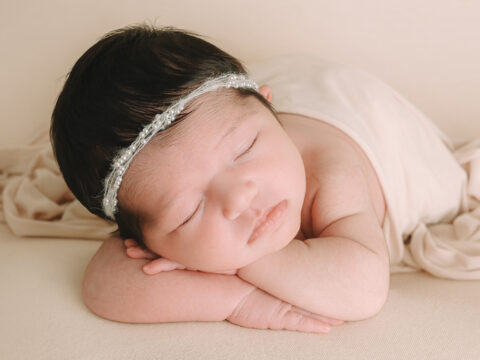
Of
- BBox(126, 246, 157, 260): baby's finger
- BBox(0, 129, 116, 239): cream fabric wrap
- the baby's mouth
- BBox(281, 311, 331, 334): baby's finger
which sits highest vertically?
the baby's mouth

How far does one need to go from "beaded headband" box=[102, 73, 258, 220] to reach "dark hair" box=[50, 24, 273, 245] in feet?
0.03

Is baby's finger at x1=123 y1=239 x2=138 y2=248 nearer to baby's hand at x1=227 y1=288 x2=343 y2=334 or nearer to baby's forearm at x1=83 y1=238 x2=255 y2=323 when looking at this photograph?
baby's forearm at x1=83 y1=238 x2=255 y2=323

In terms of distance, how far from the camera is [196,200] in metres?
0.92

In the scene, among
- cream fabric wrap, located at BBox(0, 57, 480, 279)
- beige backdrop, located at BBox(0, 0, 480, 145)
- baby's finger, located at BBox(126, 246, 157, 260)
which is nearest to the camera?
baby's finger, located at BBox(126, 246, 157, 260)

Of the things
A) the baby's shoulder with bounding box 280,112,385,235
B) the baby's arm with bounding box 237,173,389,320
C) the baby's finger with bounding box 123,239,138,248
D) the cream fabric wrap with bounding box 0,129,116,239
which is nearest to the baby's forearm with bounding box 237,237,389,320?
the baby's arm with bounding box 237,173,389,320

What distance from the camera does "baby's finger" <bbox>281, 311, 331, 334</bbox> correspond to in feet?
2.99

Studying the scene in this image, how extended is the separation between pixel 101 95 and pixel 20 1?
1061mm

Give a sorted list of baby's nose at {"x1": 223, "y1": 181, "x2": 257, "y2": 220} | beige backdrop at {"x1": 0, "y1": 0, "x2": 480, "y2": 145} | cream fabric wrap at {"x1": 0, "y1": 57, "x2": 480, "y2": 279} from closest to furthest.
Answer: baby's nose at {"x1": 223, "y1": 181, "x2": 257, "y2": 220}, cream fabric wrap at {"x1": 0, "y1": 57, "x2": 480, "y2": 279}, beige backdrop at {"x1": 0, "y1": 0, "x2": 480, "y2": 145}

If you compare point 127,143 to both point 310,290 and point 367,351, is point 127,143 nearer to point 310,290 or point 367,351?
point 310,290

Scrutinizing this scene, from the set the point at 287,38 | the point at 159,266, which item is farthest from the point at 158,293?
the point at 287,38

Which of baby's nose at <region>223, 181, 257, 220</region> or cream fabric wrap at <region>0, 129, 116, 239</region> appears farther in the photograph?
cream fabric wrap at <region>0, 129, 116, 239</region>

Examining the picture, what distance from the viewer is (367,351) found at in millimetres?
842

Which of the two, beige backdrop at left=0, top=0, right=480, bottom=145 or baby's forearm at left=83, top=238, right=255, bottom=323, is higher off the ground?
beige backdrop at left=0, top=0, right=480, bottom=145

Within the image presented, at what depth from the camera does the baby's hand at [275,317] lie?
0.92 metres
